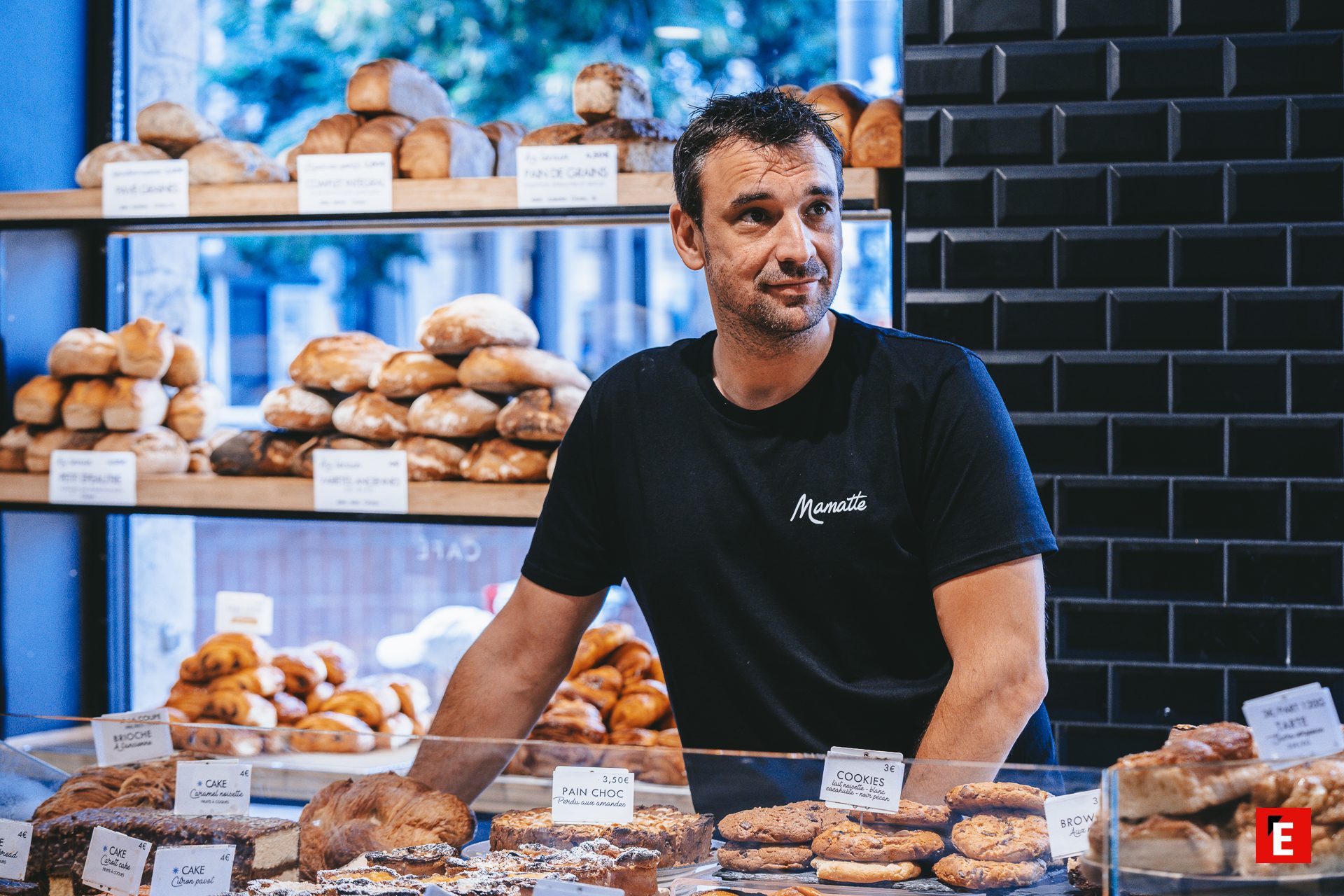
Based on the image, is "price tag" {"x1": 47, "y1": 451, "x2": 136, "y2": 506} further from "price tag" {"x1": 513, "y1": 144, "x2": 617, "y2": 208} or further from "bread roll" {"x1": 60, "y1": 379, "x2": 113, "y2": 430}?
"price tag" {"x1": 513, "y1": 144, "x2": 617, "y2": 208}

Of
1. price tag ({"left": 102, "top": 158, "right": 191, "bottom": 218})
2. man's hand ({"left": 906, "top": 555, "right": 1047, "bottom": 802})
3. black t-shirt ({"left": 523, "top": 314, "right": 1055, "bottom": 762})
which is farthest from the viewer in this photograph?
price tag ({"left": 102, "top": 158, "right": 191, "bottom": 218})

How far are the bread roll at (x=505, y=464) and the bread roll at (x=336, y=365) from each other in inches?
14.2

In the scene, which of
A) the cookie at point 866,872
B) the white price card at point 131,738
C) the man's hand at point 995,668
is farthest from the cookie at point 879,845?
the white price card at point 131,738

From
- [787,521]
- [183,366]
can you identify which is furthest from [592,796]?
[183,366]

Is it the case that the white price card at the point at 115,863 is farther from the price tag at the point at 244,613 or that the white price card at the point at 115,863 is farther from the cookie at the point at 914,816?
the price tag at the point at 244,613

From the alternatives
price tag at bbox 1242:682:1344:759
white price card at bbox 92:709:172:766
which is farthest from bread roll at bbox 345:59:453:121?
price tag at bbox 1242:682:1344:759

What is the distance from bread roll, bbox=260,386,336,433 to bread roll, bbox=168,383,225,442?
0.24 meters

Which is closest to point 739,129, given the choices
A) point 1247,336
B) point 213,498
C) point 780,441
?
point 780,441

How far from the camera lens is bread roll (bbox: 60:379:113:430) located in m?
2.58

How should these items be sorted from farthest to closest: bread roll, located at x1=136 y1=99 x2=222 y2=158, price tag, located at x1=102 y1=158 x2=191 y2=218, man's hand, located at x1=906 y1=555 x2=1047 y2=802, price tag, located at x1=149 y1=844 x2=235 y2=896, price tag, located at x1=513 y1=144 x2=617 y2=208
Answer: bread roll, located at x1=136 y1=99 x2=222 y2=158, price tag, located at x1=102 y1=158 x2=191 y2=218, price tag, located at x1=513 y1=144 x2=617 y2=208, man's hand, located at x1=906 y1=555 x2=1047 y2=802, price tag, located at x1=149 y1=844 x2=235 y2=896

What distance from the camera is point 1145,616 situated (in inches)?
84.4

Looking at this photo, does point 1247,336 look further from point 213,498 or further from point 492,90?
point 213,498

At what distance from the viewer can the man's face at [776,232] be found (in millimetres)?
1530

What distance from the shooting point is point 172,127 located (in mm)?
2551
